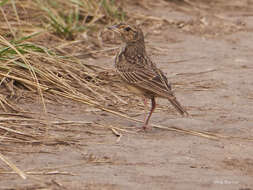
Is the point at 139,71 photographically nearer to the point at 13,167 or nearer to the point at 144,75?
the point at 144,75

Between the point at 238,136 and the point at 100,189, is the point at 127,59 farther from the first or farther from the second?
the point at 100,189

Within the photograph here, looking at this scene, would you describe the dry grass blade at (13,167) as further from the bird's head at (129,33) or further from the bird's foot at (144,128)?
the bird's head at (129,33)

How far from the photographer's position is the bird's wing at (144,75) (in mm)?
5453

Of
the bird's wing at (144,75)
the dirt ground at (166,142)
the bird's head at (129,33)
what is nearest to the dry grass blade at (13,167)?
the dirt ground at (166,142)

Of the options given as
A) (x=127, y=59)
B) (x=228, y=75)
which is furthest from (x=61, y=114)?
(x=228, y=75)

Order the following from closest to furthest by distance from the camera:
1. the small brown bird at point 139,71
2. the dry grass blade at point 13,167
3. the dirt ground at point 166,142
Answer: the dry grass blade at point 13,167 → the dirt ground at point 166,142 → the small brown bird at point 139,71

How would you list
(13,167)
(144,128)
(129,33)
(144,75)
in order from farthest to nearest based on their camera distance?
(129,33)
(144,75)
(144,128)
(13,167)

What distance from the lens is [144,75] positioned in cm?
566

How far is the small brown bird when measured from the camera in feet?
17.9

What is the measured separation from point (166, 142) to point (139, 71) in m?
0.94

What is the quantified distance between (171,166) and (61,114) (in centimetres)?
165

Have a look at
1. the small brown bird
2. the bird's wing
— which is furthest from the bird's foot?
the bird's wing

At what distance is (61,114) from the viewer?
5.71 meters

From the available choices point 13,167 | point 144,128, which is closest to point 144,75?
point 144,128
